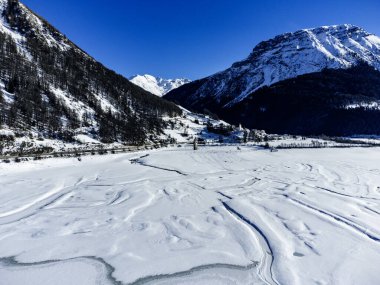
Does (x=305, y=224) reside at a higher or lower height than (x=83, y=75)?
lower

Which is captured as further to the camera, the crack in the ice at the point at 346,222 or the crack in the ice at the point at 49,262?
the crack in the ice at the point at 346,222

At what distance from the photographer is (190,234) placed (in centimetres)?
1370

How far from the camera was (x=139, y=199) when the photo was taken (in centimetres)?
2044

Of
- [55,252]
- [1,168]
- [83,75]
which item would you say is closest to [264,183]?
[55,252]

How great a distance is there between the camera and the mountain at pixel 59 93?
3706 inches

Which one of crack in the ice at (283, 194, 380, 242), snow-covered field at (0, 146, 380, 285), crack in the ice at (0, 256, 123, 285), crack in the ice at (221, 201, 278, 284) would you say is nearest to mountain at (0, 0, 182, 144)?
snow-covered field at (0, 146, 380, 285)

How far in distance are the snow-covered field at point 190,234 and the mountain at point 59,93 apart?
72822 mm

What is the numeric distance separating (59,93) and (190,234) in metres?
114

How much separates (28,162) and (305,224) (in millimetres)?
39078

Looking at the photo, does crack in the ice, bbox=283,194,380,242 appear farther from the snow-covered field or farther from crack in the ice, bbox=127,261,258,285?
crack in the ice, bbox=127,261,258,285

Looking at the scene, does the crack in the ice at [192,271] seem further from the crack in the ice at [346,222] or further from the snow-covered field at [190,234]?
the crack in the ice at [346,222]

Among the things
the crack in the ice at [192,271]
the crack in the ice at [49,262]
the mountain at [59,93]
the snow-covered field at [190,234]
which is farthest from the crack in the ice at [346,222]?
the mountain at [59,93]

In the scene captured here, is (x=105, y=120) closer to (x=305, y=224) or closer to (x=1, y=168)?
(x=1, y=168)

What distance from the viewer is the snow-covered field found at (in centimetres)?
1030
